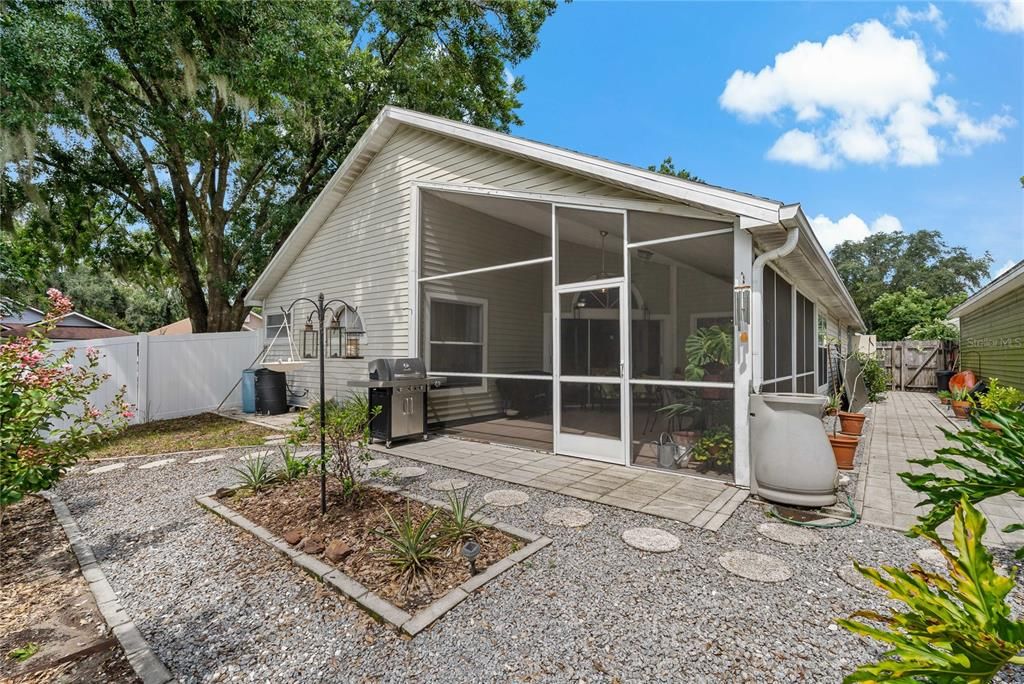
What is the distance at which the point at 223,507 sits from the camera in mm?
3982

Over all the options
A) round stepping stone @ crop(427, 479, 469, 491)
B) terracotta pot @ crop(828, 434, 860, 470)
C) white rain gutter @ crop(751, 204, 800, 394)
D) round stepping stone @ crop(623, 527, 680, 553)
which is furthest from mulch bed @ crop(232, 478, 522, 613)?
terracotta pot @ crop(828, 434, 860, 470)

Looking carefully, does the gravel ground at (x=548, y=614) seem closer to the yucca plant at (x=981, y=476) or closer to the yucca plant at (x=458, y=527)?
the yucca plant at (x=458, y=527)

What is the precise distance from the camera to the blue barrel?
31.4 ft

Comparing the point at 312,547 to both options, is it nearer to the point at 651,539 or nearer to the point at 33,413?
the point at 33,413

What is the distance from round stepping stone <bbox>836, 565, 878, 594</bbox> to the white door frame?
7.73 feet

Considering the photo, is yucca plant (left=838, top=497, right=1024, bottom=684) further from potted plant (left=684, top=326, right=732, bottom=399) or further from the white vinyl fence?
the white vinyl fence

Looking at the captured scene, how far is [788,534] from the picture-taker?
341 cm

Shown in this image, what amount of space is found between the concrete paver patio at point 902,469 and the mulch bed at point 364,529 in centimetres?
267

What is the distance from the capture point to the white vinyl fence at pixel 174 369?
8.02 metres

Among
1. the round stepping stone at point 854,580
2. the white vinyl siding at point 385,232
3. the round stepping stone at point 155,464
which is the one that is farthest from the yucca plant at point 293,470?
the round stepping stone at point 854,580

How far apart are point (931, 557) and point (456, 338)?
6.16m

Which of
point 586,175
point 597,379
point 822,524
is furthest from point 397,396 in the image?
point 822,524

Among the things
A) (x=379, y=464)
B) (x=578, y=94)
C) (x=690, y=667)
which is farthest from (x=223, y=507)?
(x=578, y=94)

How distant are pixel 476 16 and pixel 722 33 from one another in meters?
6.28
